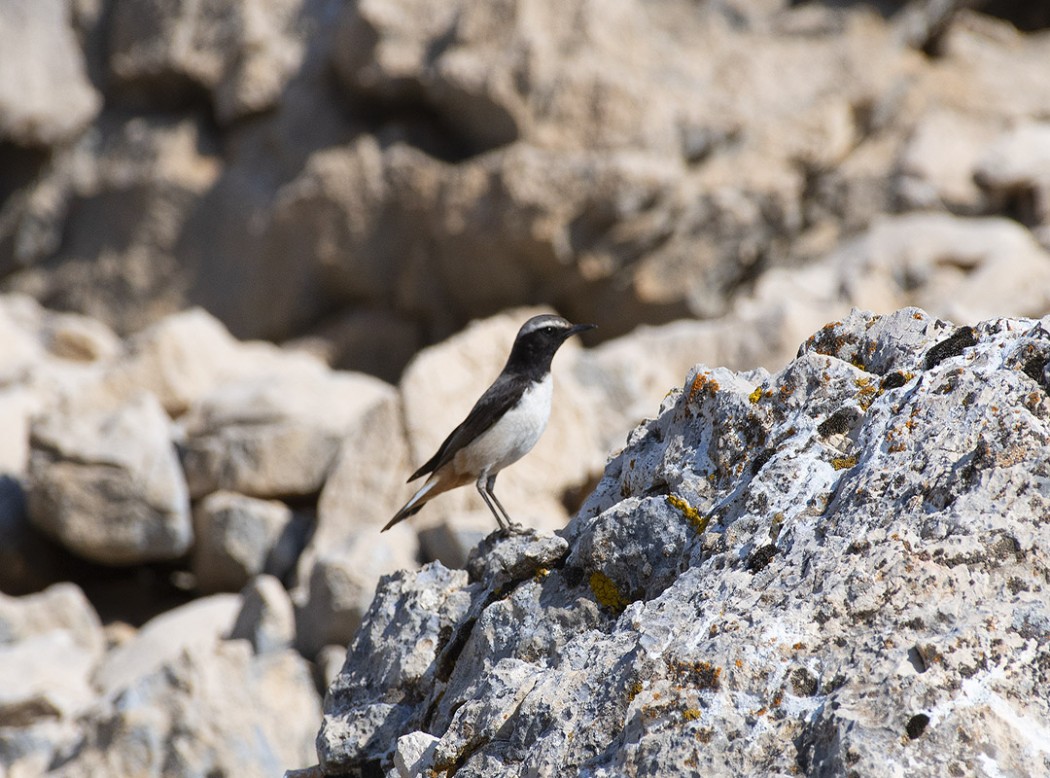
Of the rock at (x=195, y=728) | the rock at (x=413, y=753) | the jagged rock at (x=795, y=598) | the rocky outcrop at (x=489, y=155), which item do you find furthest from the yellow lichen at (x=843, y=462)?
the rocky outcrop at (x=489, y=155)

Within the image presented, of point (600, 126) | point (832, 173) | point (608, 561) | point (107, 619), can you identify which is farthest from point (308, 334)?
point (608, 561)

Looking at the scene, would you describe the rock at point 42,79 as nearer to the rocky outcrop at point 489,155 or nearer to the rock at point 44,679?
the rocky outcrop at point 489,155

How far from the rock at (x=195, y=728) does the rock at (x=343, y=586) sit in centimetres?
120

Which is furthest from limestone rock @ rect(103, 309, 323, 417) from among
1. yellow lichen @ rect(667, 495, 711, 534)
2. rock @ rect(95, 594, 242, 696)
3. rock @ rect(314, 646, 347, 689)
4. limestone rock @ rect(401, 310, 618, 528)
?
yellow lichen @ rect(667, 495, 711, 534)

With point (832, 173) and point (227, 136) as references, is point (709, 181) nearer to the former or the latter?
point (832, 173)

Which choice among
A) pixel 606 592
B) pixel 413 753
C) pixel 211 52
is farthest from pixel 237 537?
pixel 211 52

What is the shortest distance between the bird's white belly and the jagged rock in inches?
120

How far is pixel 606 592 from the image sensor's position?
5254 millimetres

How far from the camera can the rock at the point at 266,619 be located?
1219 cm

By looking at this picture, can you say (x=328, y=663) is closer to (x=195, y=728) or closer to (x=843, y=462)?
(x=195, y=728)

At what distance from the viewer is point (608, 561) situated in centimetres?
529

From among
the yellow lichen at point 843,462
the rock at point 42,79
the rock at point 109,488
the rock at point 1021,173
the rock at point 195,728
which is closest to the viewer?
the yellow lichen at point 843,462

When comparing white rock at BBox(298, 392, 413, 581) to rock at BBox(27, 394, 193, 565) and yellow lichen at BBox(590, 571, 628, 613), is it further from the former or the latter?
Answer: yellow lichen at BBox(590, 571, 628, 613)

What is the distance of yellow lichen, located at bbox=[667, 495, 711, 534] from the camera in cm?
510
